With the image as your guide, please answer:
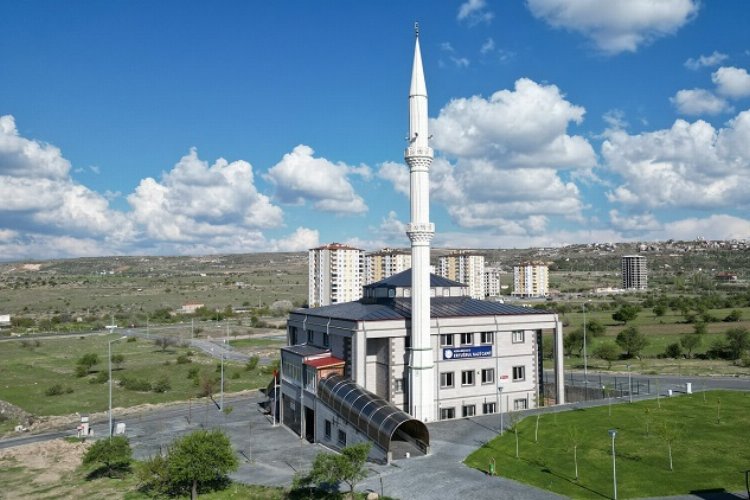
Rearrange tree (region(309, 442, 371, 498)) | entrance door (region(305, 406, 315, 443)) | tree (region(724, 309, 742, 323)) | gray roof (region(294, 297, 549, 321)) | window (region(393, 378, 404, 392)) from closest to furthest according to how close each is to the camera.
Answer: tree (region(309, 442, 371, 498)), entrance door (region(305, 406, 315, 443)), window (region(393, 378, 404, 392)), gray roof (region(294, 297, 549, 321)), tree (region(724, 309, 742, 323))

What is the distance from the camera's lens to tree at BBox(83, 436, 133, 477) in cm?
4328

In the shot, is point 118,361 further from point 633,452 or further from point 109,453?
point 633,452

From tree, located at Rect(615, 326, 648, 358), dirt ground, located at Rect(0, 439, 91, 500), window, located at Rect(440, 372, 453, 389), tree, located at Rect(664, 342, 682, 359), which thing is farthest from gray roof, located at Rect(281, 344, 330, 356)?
tree, located at Rect(664, 342, 682, 359)

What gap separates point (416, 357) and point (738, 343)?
65.7 metres

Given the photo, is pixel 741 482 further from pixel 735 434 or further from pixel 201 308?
pixel 201 308

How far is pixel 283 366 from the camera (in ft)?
205

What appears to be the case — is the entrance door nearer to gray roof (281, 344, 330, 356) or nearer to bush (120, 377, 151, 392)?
gray roof (281, 344, 330, 356)

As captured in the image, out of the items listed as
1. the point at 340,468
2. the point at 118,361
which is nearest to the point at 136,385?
the point at 118,361

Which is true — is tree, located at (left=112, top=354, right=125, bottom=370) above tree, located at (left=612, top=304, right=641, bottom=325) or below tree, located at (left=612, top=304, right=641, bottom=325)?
below

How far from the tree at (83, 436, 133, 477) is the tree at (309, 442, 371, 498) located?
16.9m

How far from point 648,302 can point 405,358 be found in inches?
5810

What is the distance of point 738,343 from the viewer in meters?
92.8

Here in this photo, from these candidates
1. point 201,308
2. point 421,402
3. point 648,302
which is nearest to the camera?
point 421,402

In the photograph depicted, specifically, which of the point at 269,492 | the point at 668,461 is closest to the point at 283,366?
the point at 269,492
